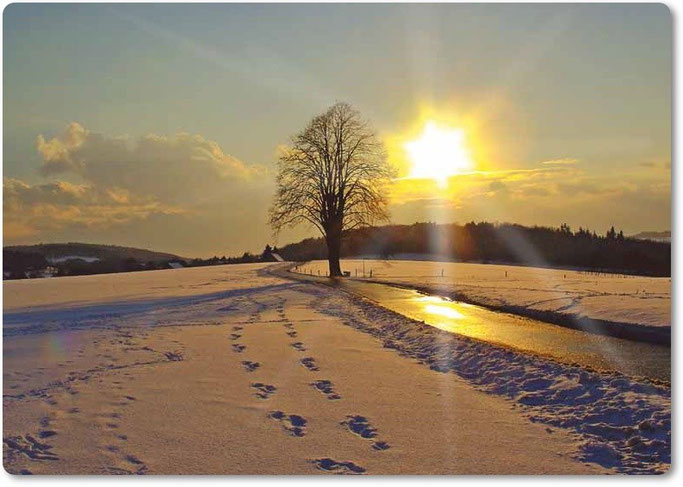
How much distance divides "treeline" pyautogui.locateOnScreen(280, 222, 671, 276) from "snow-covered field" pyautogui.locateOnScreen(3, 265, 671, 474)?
42.8 feet

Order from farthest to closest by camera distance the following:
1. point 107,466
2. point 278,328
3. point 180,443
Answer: point 278,328 < point 180,443 < point 107,466

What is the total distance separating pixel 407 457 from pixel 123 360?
20.8 feet

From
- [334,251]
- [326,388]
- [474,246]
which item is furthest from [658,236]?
[474,246]

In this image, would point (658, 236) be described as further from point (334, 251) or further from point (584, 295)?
point (334, 251)

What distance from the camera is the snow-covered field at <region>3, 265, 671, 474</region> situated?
21.2ft

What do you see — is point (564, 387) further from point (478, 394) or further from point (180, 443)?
point (180, 443)

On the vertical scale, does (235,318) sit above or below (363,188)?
below

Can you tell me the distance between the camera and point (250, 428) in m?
7.28

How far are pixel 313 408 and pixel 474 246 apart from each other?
187 feet

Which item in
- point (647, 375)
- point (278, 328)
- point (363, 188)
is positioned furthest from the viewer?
point (363, 188)

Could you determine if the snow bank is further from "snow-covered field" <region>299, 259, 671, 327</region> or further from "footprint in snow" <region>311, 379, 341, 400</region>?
"snow-covered field" <region>299, 259, 671, 327</region>

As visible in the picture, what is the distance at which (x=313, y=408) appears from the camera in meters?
8.03

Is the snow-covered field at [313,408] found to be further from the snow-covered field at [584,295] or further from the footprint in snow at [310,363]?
the snow-covered field at [584,295]

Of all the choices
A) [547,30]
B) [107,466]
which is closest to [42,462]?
[107,466]
